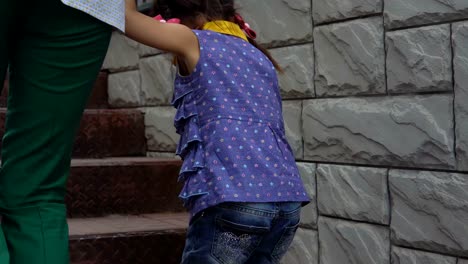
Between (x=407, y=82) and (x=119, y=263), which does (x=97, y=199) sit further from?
(x=407, y=82)

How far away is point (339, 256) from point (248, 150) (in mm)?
1277

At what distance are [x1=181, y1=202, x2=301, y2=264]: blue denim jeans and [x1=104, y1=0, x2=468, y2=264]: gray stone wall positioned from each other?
847mm

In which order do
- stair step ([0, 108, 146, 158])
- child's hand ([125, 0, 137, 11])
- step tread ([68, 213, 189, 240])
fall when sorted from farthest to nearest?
1. stair step ([0, 108, 146, 158])
2. step tread ([68, 213, 189, 240])
3. child's hand ([125, 0, 137, 11])

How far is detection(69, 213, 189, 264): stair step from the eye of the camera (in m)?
3.51

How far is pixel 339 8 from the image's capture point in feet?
11.8

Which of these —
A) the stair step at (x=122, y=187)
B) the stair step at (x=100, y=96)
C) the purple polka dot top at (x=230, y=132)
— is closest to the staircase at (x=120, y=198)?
the stair step at (x=122, y=187)

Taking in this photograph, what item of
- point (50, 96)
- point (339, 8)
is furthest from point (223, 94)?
point (339, 8)

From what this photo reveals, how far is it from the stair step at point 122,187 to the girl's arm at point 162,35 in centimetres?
169

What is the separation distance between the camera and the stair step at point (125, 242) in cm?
351

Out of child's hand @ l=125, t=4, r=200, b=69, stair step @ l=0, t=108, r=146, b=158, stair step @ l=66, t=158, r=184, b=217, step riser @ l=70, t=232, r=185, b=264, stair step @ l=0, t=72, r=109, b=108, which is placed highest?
child's hand @ l=125, t=4, r=200, b=69

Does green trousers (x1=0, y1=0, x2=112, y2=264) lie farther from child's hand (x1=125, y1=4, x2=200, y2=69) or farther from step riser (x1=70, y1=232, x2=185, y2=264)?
step riser (x1=70, y1=232, x2=185, y2=264)

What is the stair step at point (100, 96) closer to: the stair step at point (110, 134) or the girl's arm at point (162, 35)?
the stair step at point (110, 134)

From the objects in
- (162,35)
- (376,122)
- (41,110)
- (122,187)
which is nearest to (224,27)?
(162,35)

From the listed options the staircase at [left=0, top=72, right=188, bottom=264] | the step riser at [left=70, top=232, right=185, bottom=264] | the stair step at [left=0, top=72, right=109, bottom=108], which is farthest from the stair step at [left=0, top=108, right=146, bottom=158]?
the step riser at [left=70, top=232, right=185, bottom=264]
